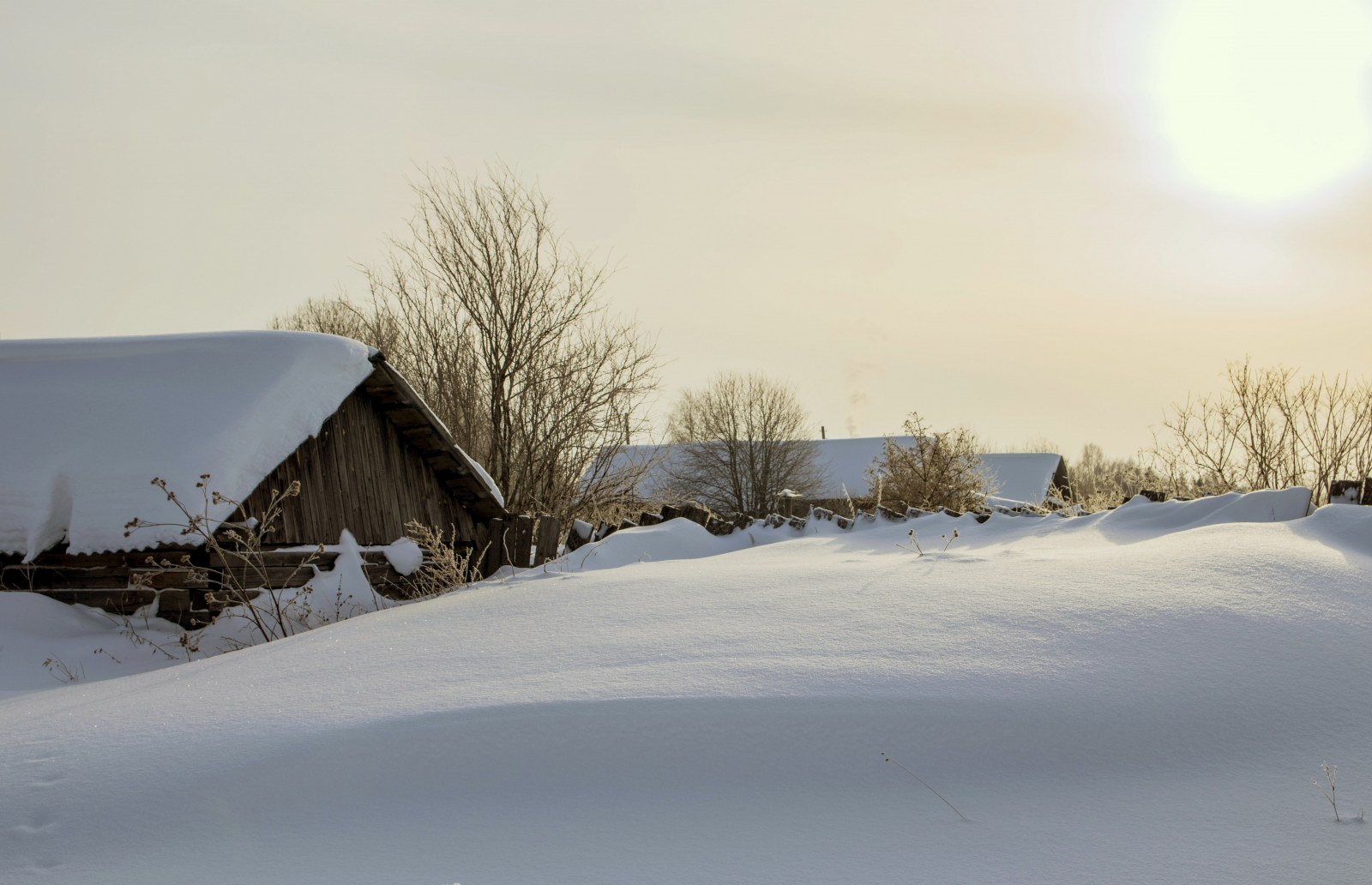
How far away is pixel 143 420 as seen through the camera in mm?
8219

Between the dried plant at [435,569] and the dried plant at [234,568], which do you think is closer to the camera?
the dried plant at [234,568]

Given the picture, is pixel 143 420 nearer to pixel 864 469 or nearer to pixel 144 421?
pixel 144 421

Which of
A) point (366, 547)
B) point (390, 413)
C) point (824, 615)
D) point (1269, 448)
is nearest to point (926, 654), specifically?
point (824, 615)

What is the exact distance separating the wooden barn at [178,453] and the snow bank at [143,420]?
0.01m

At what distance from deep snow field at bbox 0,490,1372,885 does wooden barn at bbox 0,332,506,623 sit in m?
Result: 3.39

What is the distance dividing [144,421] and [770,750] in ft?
23.1

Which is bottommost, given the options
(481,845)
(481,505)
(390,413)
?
(481,845)

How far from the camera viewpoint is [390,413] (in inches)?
410

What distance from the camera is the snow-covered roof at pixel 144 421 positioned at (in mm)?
7738

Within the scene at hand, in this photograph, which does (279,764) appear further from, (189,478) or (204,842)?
(189,478)

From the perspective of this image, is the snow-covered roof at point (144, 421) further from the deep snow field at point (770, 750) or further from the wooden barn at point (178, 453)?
the deep snow field at point (770, 750)

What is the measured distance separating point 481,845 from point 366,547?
290 inches

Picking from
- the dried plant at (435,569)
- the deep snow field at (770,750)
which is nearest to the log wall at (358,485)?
the dried plant at (435,569)

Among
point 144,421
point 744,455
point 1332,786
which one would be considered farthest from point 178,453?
point 744,455
